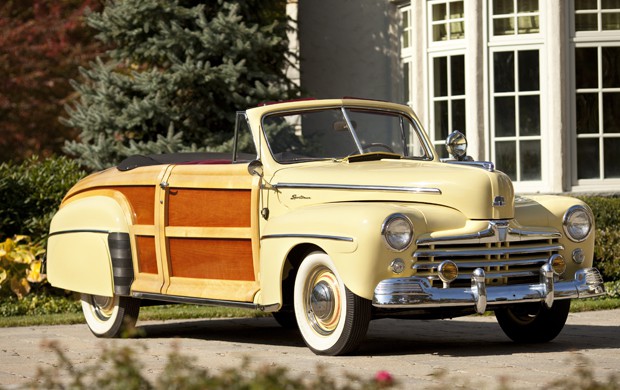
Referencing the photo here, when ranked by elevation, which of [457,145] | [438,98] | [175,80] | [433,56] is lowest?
[457,145]

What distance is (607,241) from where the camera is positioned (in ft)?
41.6

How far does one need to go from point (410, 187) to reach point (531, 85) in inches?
282

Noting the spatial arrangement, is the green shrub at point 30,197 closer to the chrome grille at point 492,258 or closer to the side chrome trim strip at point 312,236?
the side chrome trim strip at point 312,236

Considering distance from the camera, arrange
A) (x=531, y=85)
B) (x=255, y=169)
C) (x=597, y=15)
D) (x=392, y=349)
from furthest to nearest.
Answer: (x=531, y=85)
(x=597, y=15)
(x=255, y=169)
(x=392, y=349)

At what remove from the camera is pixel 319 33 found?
16.9 m

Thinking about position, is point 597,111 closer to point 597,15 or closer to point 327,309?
point 597,15

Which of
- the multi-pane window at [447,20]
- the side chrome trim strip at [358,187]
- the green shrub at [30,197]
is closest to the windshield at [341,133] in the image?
the side chrome trim strip at [358,187]

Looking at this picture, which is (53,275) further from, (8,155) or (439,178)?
(8,155)

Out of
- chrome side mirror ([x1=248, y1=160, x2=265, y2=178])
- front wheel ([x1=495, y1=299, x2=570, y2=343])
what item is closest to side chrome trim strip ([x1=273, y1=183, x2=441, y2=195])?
chrome side mirror ([x1=248, y1=160, x2=265, y2=178])

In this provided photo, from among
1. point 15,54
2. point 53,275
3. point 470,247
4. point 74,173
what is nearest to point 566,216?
point 470,247

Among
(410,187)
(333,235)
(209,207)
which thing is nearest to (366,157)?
(410,187)

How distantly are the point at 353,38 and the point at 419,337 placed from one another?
8.28 metres

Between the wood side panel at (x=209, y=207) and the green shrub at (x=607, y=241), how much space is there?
532 cm

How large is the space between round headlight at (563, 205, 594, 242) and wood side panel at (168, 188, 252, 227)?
2.06m
